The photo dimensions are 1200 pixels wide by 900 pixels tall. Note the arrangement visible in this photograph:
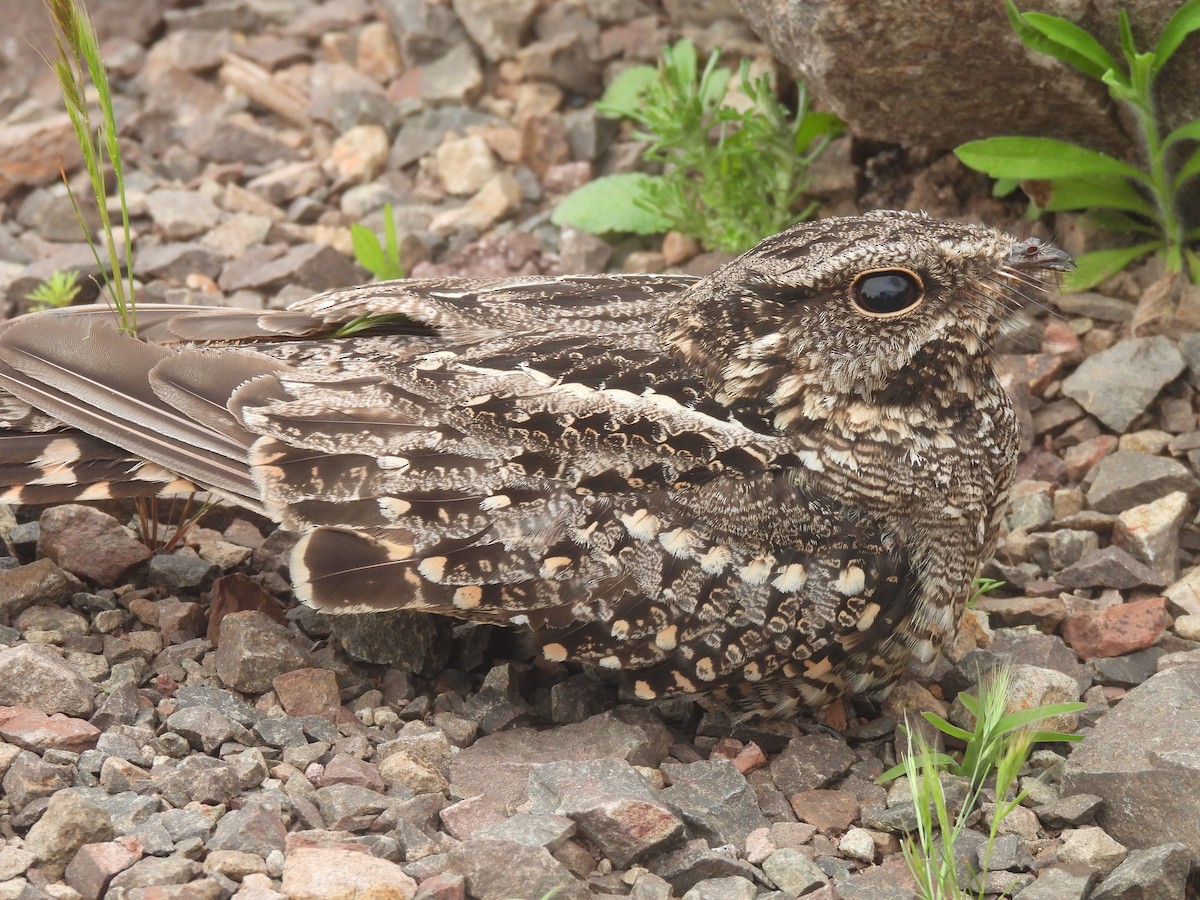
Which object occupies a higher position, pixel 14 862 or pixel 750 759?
pixel 14 862

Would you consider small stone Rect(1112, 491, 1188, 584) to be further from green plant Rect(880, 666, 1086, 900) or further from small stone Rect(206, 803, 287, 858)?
small stone Rect(206, 803, 287, 858)

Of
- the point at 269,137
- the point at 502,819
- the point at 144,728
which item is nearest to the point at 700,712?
the point at 502,819

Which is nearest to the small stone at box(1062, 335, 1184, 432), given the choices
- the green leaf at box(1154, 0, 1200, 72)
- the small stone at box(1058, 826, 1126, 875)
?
the green leaf at box(1154, 0, 1200, 72)

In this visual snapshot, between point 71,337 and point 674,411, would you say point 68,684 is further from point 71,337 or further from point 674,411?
point 674,411

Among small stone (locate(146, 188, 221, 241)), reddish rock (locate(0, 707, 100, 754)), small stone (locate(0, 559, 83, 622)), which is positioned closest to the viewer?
reddish rock (locate(0, 707, 100, 754))

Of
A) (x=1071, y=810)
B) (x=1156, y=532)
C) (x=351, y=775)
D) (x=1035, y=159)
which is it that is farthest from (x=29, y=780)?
(x=1035, y=159)

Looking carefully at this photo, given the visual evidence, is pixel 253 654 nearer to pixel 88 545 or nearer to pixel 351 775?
pixel 351 775
